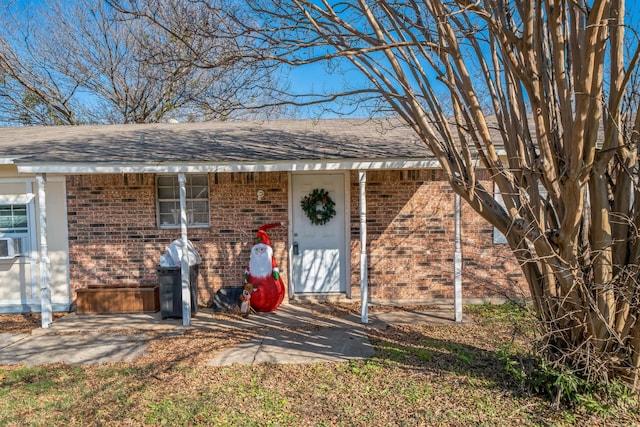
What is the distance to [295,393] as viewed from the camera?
3863 millimetres

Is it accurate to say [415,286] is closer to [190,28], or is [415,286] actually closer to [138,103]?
[190,28]

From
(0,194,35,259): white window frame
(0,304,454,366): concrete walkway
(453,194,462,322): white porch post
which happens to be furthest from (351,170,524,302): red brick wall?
(0,194,35,259): white window frame

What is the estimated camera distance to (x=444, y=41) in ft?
12.4

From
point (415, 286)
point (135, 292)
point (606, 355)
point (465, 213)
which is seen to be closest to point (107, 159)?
point (135, 292)

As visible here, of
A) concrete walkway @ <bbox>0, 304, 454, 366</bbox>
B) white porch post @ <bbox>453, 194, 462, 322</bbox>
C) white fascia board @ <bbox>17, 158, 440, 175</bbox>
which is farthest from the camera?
white porch post @ <bbox>453, 194, 462, 322</bbox>

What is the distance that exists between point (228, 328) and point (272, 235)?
1938 millimetres

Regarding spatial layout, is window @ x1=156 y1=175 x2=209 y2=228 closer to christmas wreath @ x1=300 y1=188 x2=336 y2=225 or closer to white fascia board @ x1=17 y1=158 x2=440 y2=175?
white fascia board @ x1=17 y1=158 x2=440 y2=175

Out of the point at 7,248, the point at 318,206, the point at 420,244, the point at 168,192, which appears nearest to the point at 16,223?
the point at 7,248

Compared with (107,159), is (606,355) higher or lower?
lower

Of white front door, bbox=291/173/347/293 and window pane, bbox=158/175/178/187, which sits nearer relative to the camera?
window pane, bbox=158/175/178/187

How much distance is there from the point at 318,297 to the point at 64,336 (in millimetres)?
4029

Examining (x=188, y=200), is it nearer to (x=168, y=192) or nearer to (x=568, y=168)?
(x=168, y=192)

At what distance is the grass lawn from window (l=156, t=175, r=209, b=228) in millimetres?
2757

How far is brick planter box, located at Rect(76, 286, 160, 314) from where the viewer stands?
690cm
